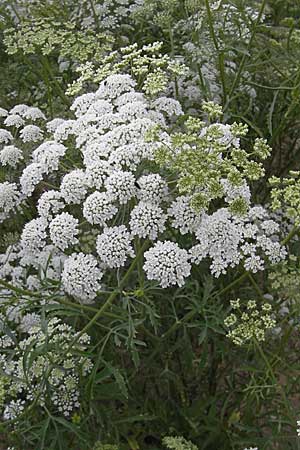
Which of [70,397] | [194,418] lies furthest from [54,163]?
[194,418]

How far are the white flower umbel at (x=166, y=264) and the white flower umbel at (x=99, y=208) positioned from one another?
0.26 meters

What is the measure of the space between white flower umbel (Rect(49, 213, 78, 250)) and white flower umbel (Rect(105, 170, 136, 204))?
0.28m

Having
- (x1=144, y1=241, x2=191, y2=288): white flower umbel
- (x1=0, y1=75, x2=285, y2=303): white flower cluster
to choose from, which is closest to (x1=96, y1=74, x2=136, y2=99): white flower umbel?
(x1=0, y1=75, x2=285, y2=303): white flower cluster

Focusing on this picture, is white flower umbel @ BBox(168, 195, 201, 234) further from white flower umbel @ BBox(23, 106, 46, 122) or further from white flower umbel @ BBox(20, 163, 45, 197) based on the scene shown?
white flower umbel @ BBox(23, 106, 46, 122)

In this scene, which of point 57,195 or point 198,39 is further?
point 198,39

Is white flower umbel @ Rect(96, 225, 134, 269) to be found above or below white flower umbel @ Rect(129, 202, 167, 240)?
below

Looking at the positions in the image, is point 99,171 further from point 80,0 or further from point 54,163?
point 80,0

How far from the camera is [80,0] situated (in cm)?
521

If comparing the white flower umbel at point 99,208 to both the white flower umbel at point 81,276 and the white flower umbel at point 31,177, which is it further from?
the white flower umbel at point 31,177

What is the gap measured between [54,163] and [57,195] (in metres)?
0.19

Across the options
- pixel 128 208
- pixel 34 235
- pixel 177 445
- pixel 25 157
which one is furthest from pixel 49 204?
pixel 177 445

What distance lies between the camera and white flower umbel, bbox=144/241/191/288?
2.93 meters

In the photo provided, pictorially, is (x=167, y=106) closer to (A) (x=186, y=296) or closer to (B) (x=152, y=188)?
(B) (x=152, y=188)

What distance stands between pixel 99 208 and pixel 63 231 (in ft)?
0.80
